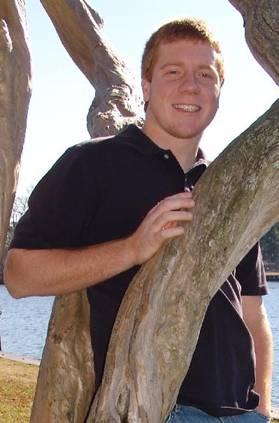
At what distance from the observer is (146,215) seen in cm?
247

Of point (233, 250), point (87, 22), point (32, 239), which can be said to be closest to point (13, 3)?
point (87, 22)

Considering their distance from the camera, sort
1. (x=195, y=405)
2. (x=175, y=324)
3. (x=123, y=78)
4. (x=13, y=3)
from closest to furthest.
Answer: (x=175, y=324)
(x=195, y=405)
(x=13, y=3)
(x=123, y=78)

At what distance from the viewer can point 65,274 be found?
8.21ft

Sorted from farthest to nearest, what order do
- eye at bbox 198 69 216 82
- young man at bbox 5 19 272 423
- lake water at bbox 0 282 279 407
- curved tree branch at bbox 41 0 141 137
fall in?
lake water at bbox 0 282 279 407
curved tree branch at bbox 41 0 141 137
eye at bbox 198 69 216 82
young man at bbox 5 19 272 423

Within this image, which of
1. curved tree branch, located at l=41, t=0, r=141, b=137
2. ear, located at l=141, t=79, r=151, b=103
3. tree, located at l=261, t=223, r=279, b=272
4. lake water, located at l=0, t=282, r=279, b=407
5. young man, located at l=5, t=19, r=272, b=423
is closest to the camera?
young man, located at l=5, t=19, r=272, b=423

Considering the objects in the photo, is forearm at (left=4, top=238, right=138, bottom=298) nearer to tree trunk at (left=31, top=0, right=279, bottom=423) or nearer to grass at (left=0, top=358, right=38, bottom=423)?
tree trunk at (left=31, top=0, right=279, bottom=423)

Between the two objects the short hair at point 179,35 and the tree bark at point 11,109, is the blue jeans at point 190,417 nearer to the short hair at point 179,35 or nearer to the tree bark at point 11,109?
the short hair at point 179,35

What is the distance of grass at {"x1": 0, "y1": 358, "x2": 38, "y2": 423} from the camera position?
28.7 feet

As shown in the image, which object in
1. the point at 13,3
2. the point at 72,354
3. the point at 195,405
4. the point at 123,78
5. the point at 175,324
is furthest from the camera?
the point at 123,78

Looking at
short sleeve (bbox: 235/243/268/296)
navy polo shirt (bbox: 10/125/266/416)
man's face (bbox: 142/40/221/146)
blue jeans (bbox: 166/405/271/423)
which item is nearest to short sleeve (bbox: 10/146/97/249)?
navy polo shirt (bbox: 10/125/266/416)

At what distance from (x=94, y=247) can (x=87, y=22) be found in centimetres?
298

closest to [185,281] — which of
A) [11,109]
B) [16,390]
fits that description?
[11,109]

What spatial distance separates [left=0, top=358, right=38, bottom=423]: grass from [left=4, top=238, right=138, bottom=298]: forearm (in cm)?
605

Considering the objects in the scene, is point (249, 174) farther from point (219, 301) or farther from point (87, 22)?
point (87, 22)
